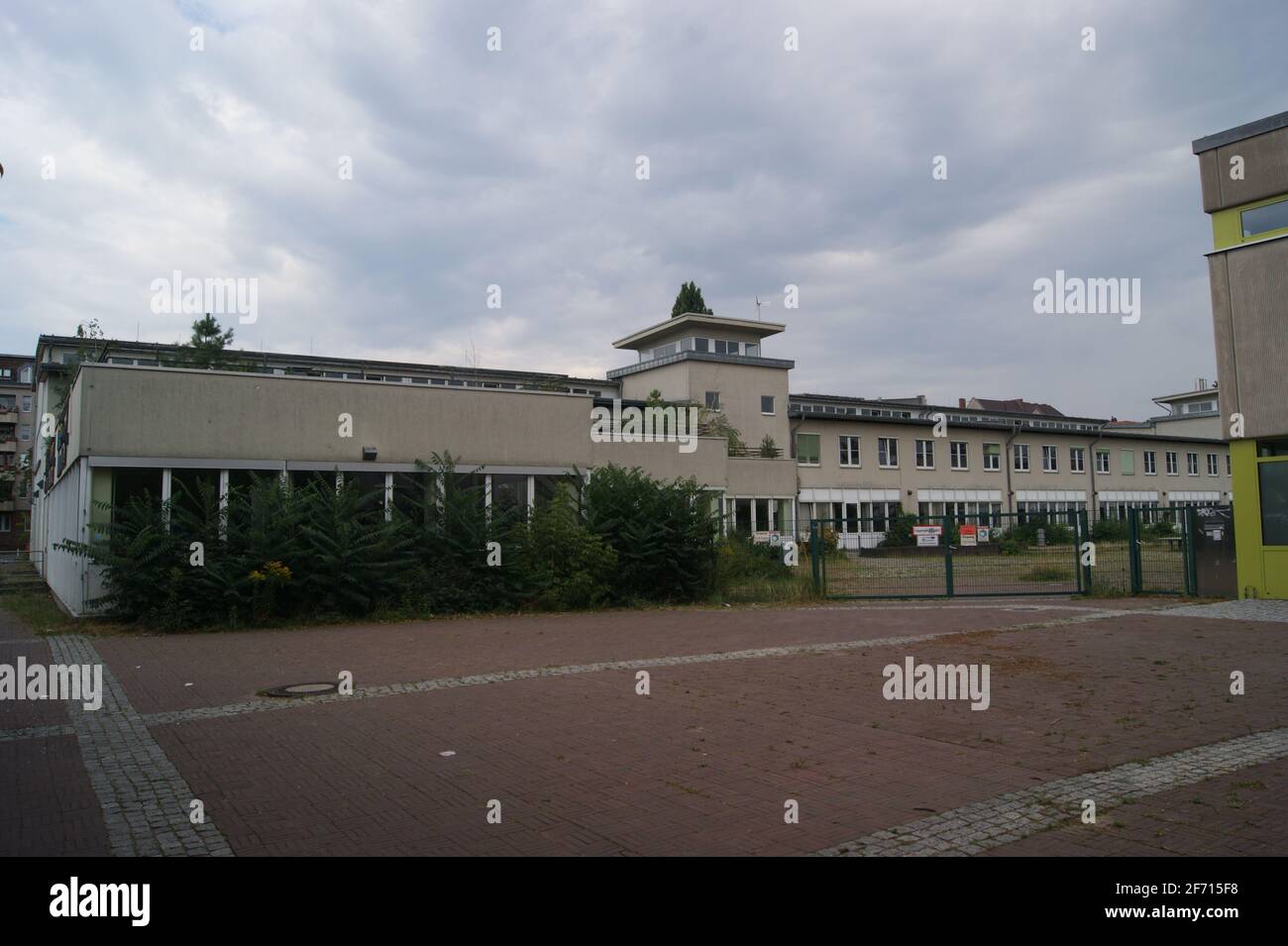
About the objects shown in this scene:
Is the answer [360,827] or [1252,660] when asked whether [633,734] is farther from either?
[1252,660]

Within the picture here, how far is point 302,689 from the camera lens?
10188mm

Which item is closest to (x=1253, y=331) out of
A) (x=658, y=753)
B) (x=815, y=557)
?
(x=815, y=557)

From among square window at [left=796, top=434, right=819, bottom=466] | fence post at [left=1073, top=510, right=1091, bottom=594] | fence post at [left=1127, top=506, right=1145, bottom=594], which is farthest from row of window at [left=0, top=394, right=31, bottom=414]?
fence post at [left=1127, top=506, right=1145, bottom=594]

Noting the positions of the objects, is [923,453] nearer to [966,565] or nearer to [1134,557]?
[966,565]

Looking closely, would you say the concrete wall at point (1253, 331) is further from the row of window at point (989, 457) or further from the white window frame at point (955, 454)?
the white window frame at point (955, 454)

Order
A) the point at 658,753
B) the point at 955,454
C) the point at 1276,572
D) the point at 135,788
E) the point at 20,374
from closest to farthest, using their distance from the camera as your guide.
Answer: the point at 135,788, the point at 658,753, the point at 1276,572, the point at 955,454, the point at 20,374

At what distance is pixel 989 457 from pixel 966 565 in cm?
3520

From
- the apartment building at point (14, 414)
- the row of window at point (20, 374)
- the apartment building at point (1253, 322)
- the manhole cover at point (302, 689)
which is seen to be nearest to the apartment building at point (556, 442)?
the apartment building at point (1253, 322)

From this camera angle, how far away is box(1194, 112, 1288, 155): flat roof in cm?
1767

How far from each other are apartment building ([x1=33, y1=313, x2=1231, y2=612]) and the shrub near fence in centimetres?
75
